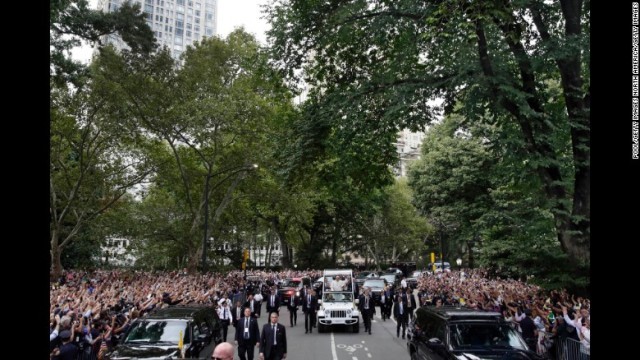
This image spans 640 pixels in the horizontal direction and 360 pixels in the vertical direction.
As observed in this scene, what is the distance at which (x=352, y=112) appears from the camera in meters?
15.5

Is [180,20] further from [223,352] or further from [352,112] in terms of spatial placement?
[223,352]

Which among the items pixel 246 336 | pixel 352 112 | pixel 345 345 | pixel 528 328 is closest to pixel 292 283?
pixel 345 345

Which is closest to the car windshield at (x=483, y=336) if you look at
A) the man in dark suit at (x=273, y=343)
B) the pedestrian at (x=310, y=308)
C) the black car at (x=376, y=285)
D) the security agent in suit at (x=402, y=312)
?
the man in dark suit at (x=273, y=343)

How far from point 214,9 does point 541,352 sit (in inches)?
5706

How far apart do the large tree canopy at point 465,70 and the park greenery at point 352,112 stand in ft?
0.19

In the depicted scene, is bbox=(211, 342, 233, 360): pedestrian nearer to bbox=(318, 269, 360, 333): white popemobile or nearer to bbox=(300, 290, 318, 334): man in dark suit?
bbox=(318, 269, 360, 333): white popemobile

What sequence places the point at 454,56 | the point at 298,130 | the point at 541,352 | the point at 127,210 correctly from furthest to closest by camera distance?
the point at 127,210 < the point at 298,130 < the point at 454,56 < the point at 541,352

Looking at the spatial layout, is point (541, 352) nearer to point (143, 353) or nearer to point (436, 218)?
point (143, 353)

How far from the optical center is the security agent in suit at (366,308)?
19516 millimetres

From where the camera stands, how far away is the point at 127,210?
117 ft

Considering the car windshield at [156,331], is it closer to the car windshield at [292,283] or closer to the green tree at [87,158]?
the green tree at [87,158]

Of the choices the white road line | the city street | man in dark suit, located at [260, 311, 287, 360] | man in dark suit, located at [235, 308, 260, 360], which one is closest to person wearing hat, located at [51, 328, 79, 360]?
man in dark suit, located at [260, 311, 287, 360]
